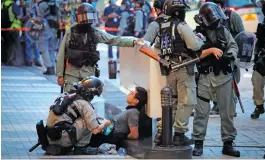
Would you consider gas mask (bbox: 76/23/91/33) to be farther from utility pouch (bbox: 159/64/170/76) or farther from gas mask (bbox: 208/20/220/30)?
gas mask (bbox: 208/20/220/30)

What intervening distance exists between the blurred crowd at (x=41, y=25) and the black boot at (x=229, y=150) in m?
9.99

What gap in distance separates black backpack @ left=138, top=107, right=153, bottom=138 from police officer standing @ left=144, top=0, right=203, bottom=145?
0.39 metres

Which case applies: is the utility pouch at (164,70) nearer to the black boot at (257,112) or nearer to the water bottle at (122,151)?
the water bottle at (122,151)

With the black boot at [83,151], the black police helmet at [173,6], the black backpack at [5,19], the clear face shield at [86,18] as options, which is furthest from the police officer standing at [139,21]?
the black police helmet at [173,6]

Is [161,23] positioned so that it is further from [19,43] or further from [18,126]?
[19,43]

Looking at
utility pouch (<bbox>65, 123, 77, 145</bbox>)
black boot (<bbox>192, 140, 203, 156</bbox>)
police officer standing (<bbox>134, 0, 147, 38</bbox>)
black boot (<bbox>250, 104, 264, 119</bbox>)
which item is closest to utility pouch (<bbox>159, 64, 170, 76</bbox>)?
black boot (<bbox>192, 140, 203, 156</bbox>)

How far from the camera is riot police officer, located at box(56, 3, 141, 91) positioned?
9.66 meters

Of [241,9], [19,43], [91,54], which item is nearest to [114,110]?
[91,54]

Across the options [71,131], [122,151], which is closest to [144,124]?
[122,151]

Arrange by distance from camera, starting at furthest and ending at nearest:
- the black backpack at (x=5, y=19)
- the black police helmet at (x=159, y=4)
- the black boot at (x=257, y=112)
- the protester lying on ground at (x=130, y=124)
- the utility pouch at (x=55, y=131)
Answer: the black backpack at (x=5, y=19), the black boot at (x=257, y=112), the black police helmet at (x=159, y=4), the protester lying on ground at (x=130, y=124), the utility pouch at (x=55, y=131)

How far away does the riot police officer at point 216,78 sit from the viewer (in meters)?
9.19

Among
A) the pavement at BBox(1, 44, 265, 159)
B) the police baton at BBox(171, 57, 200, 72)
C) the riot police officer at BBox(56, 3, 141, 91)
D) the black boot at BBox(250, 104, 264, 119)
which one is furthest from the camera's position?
the black boot at BBox(250, 104, 264, 119)

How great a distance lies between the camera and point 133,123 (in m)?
9.23

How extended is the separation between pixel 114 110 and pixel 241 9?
16.9m
